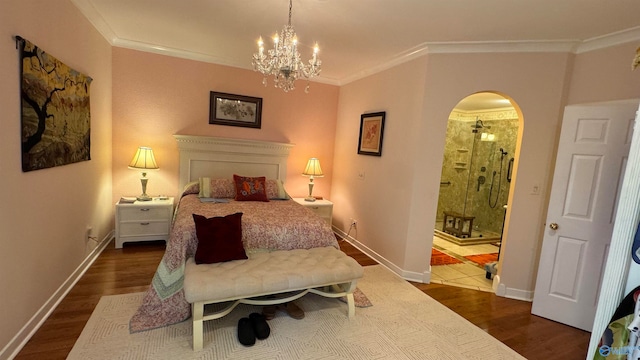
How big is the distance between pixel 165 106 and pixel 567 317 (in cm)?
505

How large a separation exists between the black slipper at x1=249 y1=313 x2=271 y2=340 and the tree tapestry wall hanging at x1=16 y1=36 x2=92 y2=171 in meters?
1.84

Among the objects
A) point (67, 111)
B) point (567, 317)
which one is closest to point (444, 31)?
point (567, 317)

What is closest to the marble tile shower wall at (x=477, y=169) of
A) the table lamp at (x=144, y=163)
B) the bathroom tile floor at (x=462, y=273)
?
the bathroom tile floor at (x=462, y=273)

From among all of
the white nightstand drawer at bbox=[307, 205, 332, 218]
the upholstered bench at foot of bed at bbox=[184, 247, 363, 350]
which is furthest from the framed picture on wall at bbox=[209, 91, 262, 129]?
the upholstered bench at foot of bed at bbox=[184, 247, 363, 350]

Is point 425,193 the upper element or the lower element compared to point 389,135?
lower

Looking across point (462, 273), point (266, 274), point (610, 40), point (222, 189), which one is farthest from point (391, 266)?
point (610, 40)

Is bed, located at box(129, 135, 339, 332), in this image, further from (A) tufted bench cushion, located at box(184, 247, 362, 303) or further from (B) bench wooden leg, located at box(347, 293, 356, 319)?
(B) bench wooden leg, located at box(347, 293, 356, 319)

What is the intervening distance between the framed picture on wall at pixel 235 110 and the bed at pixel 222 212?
31 cm

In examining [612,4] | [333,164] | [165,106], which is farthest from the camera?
[333,164]

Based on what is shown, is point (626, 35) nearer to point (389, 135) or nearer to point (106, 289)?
point (389, 135)

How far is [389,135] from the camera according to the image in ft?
12.1

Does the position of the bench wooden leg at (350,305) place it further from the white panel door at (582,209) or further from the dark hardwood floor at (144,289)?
the white panel door at (582,209)

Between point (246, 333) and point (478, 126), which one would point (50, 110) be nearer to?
point (246, 333)

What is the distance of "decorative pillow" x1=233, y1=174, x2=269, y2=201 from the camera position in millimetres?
3748
